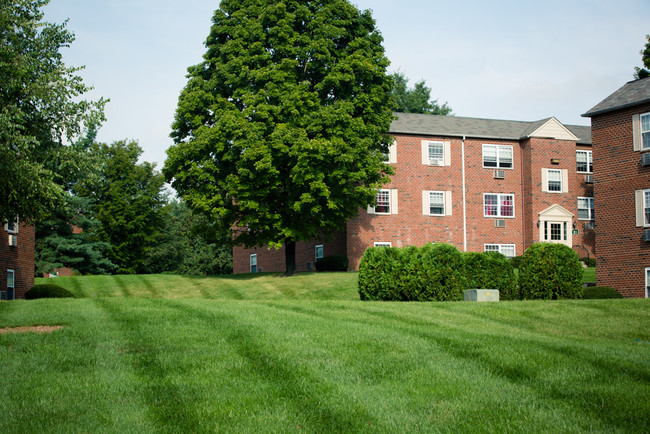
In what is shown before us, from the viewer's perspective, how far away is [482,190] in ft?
120

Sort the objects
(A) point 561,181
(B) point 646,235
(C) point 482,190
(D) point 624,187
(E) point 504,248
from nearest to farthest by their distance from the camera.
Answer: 1. (B) point 646,235
2. (D) point 624,187
3. (E) point 504,248
4. (C) point 482,190
5. (A) point 561,181

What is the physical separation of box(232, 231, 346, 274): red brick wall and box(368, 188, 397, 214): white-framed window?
2.83m

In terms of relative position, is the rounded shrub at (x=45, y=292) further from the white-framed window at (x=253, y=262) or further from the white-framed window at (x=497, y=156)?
the white-framed window at (x=497, y=156)

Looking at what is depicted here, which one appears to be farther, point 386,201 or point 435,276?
point 386,201

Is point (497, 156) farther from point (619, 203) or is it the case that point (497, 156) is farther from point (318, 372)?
point (318, 372)

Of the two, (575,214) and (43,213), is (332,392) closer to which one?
(43,213)

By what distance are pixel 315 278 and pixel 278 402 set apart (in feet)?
77.3

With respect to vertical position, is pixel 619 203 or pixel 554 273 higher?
pixel 619 203

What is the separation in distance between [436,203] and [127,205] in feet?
92.7

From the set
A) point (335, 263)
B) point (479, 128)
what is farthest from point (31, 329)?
point (479, 128)

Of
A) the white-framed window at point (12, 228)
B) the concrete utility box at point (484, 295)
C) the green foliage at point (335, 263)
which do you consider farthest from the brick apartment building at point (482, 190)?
the white-framed window at point (12, 228)

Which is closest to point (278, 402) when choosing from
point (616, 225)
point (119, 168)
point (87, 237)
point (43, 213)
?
point (43, 213)

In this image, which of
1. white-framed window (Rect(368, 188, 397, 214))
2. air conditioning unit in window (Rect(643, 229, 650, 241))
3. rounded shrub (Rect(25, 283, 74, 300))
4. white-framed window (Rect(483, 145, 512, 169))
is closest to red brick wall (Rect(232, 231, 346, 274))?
white-framed window (Rect(368, 188, 397, 214))

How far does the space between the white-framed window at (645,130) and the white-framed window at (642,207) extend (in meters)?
1.86
